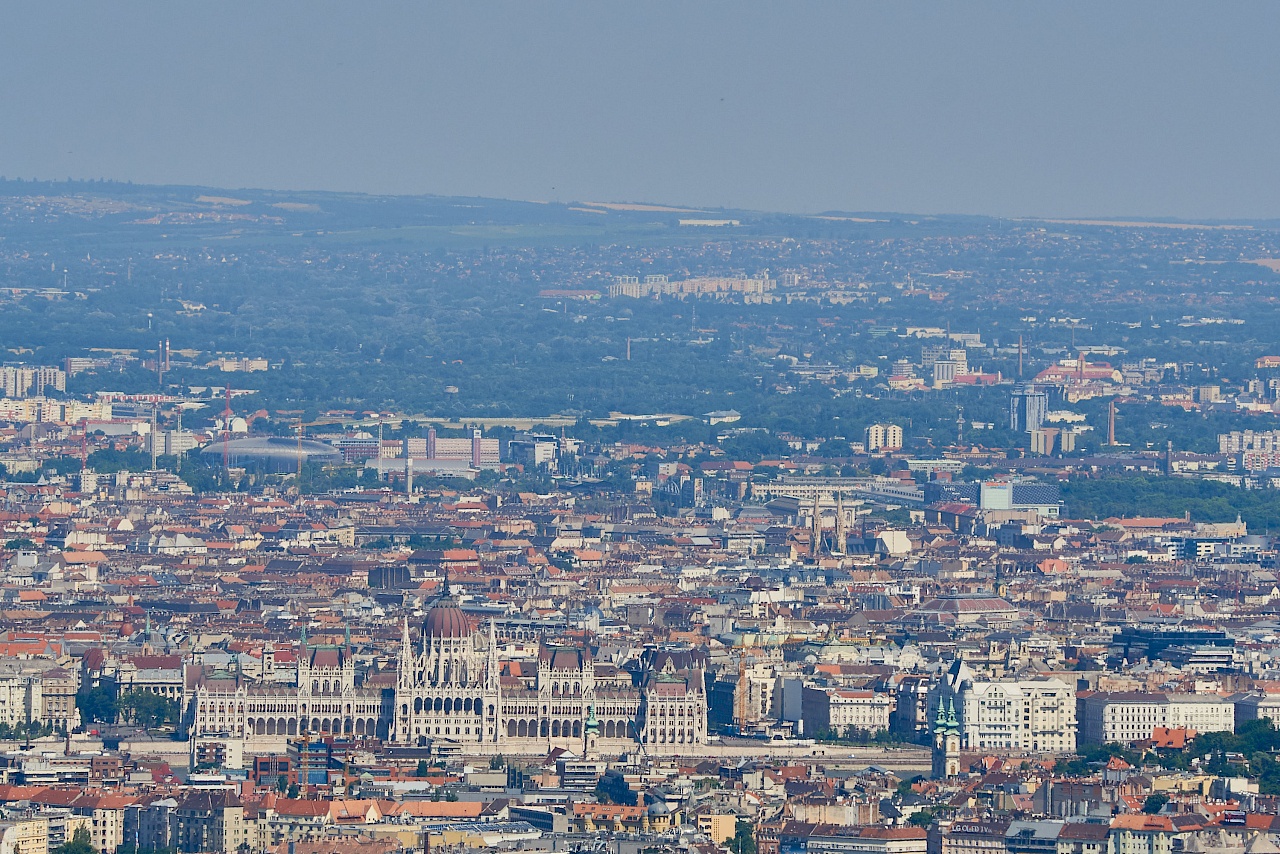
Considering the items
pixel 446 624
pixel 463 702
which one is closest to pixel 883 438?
pixel 446 624

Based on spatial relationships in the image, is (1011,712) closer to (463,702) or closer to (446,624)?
(463,702)

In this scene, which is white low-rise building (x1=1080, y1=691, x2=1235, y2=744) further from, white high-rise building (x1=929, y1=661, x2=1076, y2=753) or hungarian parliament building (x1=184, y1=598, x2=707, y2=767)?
hungarian parliament building (x1=184, y1=598, x2=707, y2=767)

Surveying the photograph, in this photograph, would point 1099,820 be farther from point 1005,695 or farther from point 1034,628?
point 1034,628

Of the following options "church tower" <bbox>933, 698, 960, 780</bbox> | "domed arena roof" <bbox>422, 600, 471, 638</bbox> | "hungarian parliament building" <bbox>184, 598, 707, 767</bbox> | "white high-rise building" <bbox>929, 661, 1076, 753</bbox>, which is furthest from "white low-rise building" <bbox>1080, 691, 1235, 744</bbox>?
"domed arena roof" <bbox>422, 600, 471, 638</bbox>

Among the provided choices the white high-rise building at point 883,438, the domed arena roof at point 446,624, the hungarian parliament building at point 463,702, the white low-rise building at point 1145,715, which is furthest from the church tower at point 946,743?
the white high-rise building at point 883,438

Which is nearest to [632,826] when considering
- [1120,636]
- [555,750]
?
[555,750]

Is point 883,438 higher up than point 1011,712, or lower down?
lower down
